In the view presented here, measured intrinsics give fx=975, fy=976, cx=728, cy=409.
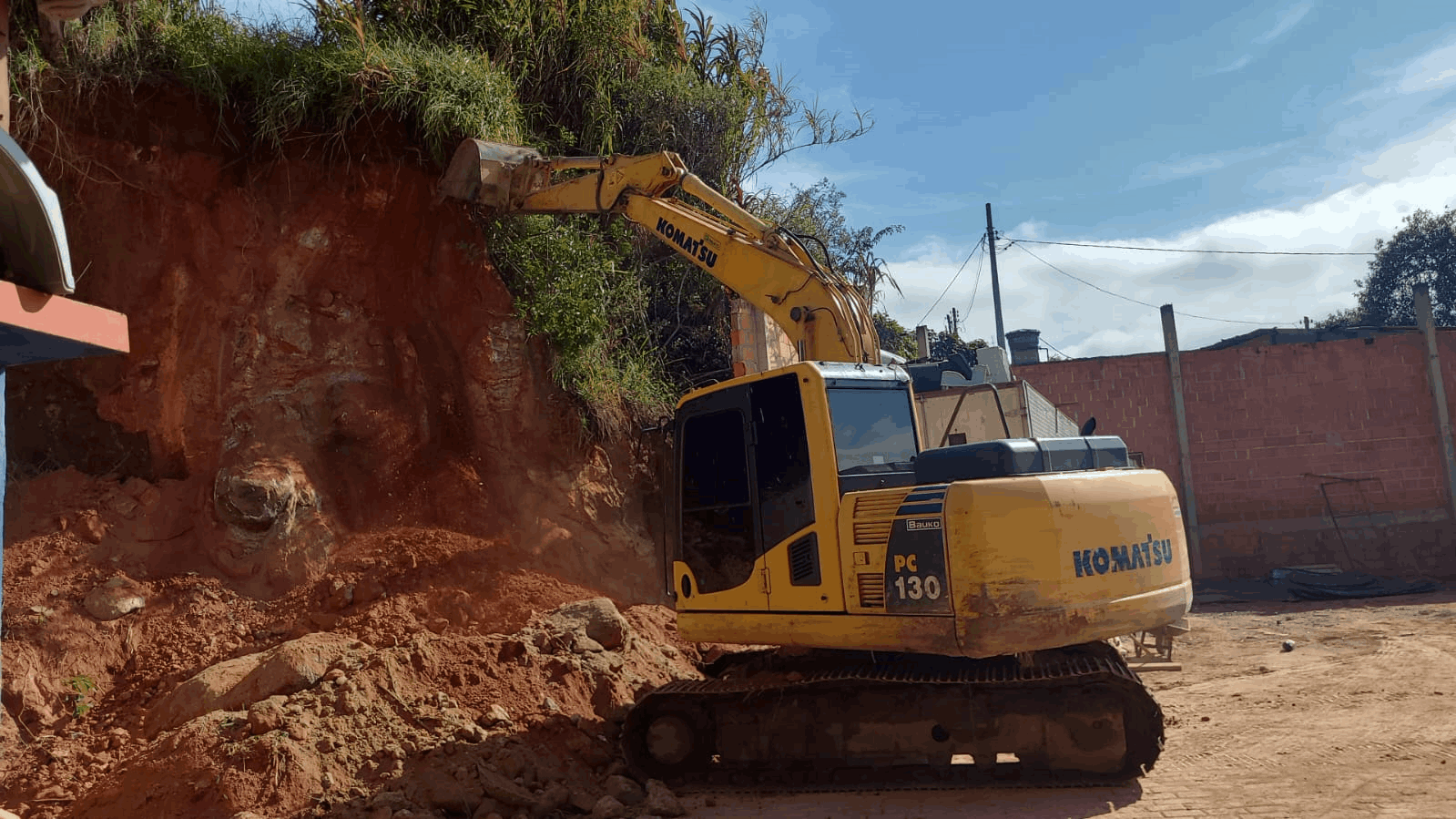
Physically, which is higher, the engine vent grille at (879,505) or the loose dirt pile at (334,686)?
the engine vent grille at (879,505)

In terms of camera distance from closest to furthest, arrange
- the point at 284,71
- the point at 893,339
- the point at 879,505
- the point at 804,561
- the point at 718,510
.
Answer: the point at 879,505 < the point at 804,561 < the point at 718,510 < the point at 284,71 < the point at 893,339

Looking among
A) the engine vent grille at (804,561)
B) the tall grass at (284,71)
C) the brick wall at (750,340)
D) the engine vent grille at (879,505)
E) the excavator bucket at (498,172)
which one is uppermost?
the tall grass at (284,71)

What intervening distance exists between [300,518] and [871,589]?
4.96m

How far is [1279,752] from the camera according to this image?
244 inches

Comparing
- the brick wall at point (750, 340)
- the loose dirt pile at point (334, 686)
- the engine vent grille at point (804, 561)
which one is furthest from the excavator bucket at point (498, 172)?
the engine vent grille at point (804, 561)

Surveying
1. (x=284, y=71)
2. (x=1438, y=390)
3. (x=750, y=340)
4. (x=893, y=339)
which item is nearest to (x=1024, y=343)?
(x=893, y=339)

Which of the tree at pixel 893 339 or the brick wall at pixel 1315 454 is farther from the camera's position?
the tree at pixel 893 339

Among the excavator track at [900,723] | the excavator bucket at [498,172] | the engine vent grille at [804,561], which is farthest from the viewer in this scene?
the excavator bucket at [498,172]

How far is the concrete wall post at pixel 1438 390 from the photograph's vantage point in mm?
15727

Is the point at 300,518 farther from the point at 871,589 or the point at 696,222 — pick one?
the point at 871,589

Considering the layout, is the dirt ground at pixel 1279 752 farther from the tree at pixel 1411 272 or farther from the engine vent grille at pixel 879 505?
the tree at pixel 1411 272

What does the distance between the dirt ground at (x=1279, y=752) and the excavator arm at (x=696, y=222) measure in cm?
308

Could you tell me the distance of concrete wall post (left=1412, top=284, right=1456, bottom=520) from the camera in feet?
51.6

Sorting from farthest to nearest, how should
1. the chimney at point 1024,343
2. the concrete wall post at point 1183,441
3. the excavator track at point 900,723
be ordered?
the chimney at point 1024,343, the concrete wall post at point 1183,441, the excavator track at point 900,723
